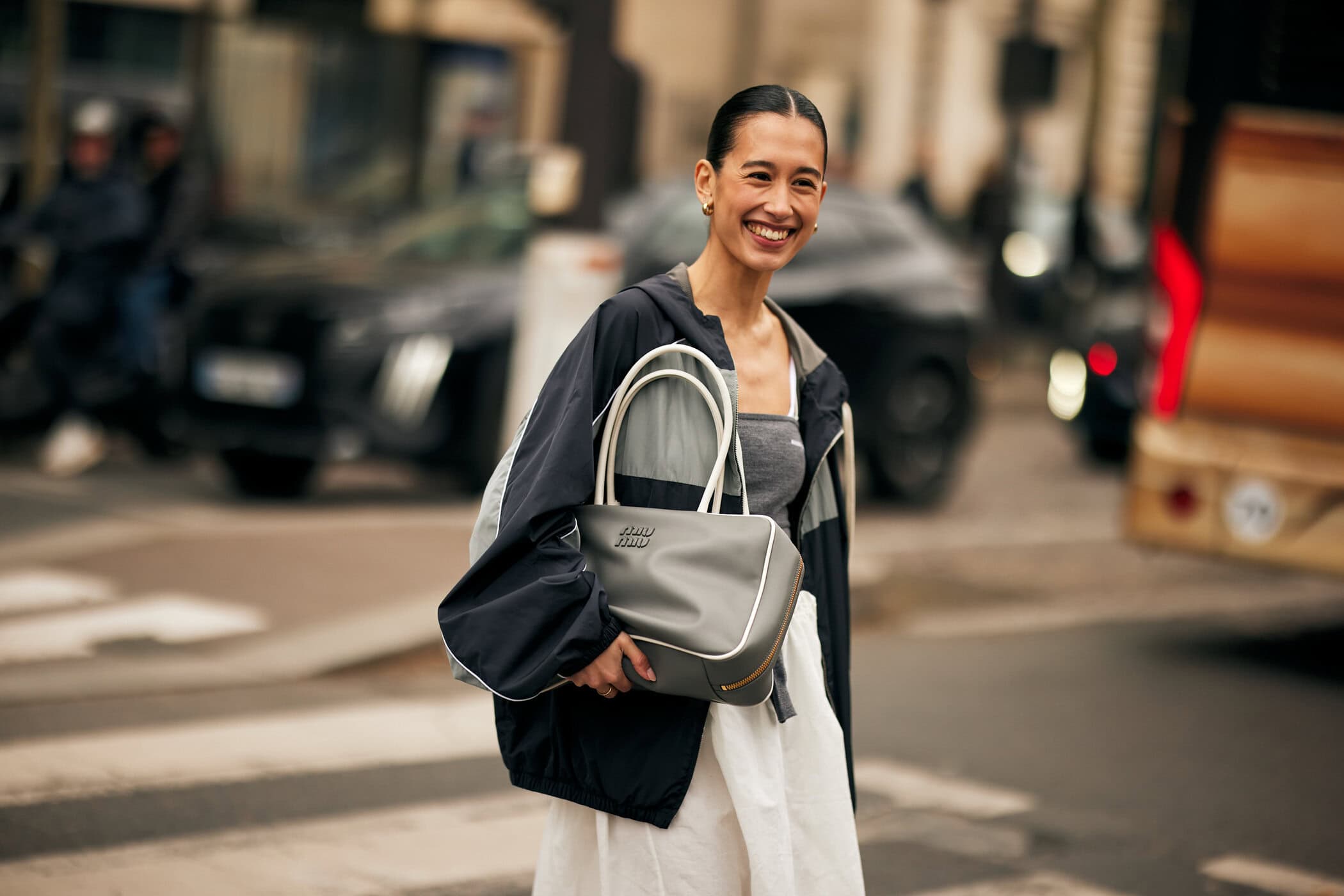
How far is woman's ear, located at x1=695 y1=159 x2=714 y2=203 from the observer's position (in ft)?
10.00

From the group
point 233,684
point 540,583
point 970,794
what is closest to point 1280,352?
point 970,794

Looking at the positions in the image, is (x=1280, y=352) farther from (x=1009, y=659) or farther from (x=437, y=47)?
(x=437, y=47)

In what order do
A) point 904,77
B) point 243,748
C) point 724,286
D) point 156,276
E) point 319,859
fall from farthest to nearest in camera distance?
point 904,77 → point 156,276 → point 243,748 → point 319,859 → point 724,286

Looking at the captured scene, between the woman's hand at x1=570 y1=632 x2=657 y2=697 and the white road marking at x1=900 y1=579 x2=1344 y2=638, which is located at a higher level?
the woman's hand at x1=570 y1=632 x2=657 y2=697

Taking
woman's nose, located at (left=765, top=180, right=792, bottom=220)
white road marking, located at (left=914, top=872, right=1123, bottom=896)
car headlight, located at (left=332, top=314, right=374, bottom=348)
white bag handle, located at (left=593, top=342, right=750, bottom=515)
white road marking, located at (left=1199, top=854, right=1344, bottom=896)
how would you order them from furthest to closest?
1. car headlight, located at (left=332, top=314, right=374, bottom=348)
2. white road marking, located at (left=1199, top=854, right=1344, bottom=896)
3. white road marking, located at (left=914, top=872, right=1123, bottom=896)
4. woman's nose, located at (left=765, top=180, right=792, bottom=220)
5. white bag handle, located at (left=593, top=342, right=750, bottom=515)

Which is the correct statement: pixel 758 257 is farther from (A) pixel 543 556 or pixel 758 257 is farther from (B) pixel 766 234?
(A) pixel 543 556

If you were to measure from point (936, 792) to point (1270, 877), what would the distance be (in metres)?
1.00

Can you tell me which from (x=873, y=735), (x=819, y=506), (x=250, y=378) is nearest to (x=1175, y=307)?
(x=873, y=735)

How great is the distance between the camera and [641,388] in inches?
114

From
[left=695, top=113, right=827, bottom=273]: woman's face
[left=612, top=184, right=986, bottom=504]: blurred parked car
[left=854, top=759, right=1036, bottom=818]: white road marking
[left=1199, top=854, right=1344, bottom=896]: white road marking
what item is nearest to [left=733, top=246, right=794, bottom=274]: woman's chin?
[left=695, top=113, right=827, bottom=273]: woman's face

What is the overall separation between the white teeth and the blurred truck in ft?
14.3

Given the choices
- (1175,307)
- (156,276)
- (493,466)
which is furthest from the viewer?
(156,276)

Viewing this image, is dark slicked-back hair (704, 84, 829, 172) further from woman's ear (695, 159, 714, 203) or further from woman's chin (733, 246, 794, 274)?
woman's chin (733, 246, 794, 274)

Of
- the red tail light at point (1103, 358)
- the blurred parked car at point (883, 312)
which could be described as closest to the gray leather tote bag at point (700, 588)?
the blurred parked car at point (883, 312)
